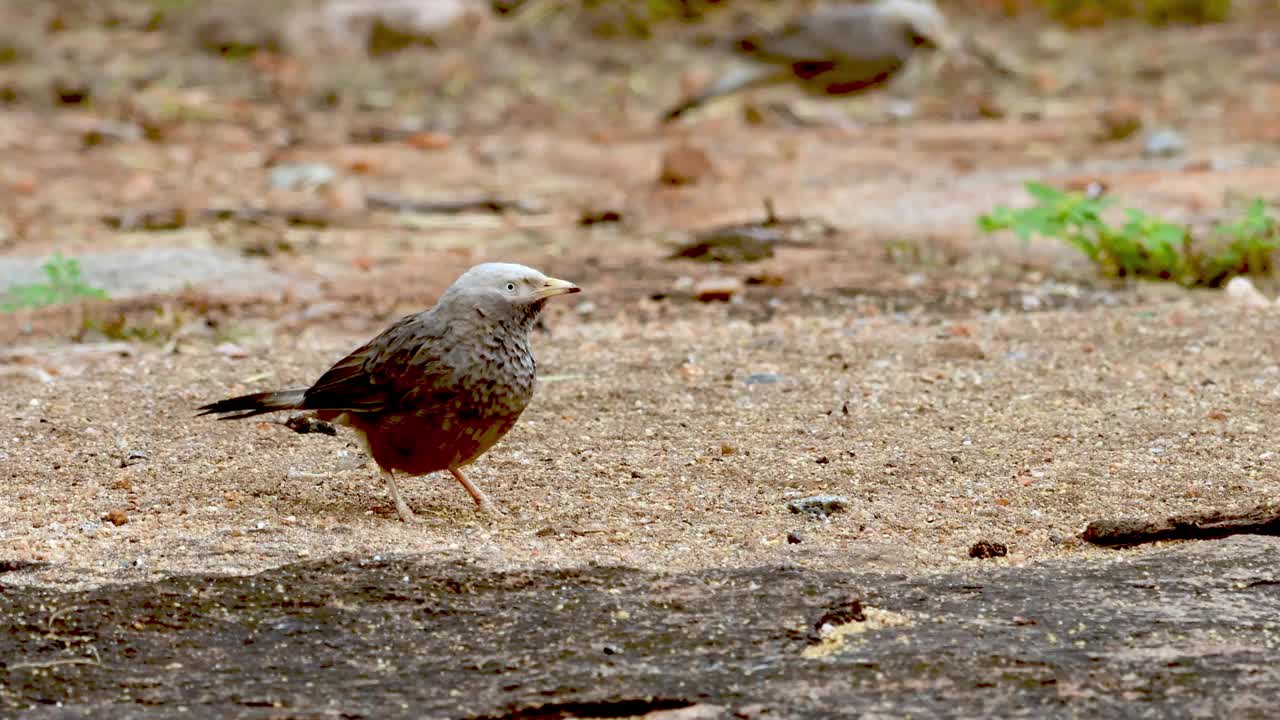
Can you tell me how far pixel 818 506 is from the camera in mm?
4203

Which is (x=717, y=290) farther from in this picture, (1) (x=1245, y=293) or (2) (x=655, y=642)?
(2) (x=655, y=642)

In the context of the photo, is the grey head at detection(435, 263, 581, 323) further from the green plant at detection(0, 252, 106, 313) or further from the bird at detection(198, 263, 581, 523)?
the green plant at detection(0, 252, 106, 313)

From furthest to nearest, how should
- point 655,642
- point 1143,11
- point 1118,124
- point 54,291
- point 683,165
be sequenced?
point 1143,11 < point 1118,124 < point 683,165 < point 54,291 < point 655,642

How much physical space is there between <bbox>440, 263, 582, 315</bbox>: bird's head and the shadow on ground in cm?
77

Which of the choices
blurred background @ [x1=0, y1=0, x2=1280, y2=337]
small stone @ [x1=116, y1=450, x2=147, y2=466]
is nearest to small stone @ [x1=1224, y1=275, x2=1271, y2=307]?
blurred background @ [x1=0, y1=0, x2=1280, y2=337]

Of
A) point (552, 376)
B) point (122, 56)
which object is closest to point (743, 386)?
point (552, 376)

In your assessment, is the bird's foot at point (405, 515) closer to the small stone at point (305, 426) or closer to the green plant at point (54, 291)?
the small stone at point (305, 426)

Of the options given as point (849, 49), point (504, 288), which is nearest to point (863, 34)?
point (849, 49)

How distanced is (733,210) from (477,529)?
5.20 meters

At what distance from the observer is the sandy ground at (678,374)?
4066 mm

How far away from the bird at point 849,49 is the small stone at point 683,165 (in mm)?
3379

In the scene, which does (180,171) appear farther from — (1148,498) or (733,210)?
(1148,498)

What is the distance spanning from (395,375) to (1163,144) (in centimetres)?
731

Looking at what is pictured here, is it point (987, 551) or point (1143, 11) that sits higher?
point (1143, 11)
